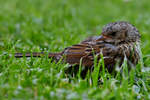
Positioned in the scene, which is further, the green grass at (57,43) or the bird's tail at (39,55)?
the bird's tail at (39,55)

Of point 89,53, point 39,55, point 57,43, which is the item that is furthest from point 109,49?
point 57,43

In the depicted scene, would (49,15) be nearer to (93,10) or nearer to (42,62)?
(93,10)

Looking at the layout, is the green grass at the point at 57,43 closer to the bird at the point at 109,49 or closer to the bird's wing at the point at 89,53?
the bird at the point at 109,49

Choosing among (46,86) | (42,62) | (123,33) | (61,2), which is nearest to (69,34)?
(123,33)

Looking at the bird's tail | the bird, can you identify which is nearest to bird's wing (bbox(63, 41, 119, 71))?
the bird

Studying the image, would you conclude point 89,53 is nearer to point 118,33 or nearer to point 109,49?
point 109,49

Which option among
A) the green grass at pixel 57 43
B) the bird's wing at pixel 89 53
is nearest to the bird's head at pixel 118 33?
the bird's wing at pixel 89 53

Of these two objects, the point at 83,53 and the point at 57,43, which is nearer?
the point at 83,53
